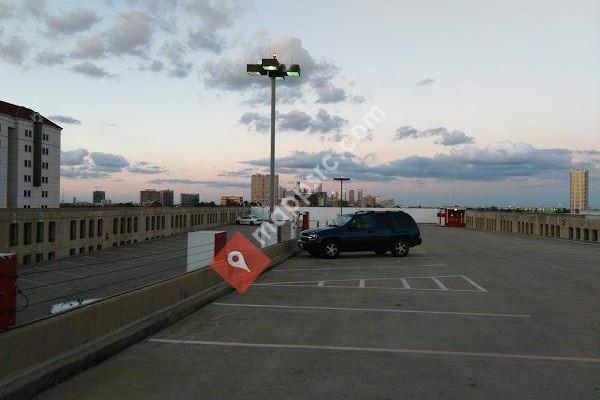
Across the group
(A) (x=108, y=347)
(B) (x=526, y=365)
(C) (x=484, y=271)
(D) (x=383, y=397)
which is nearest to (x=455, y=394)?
(D) (x=383, y=397)

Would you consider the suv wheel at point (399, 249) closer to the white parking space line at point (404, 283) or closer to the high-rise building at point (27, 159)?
the white parking space line at point (404, 283)

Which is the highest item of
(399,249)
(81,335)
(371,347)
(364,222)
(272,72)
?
(272,72)

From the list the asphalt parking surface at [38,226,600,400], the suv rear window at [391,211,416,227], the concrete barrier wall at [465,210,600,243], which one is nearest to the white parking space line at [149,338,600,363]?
the asphalt parking surface at [38,226,600,400]

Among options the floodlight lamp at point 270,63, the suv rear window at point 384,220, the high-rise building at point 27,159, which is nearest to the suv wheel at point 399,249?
the suv rear window at point 384,220

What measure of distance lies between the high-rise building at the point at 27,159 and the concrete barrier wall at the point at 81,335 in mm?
112567

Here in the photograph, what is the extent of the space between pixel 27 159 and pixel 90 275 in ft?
370

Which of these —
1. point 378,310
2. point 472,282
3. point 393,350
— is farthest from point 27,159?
point 393,350

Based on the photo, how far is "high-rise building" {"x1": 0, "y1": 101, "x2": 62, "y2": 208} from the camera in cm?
10969

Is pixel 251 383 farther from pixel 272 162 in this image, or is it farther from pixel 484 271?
pixel 272 162

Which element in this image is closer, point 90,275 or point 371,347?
point 371,347

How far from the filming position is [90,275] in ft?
52.1

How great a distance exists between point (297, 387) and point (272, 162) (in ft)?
48.6

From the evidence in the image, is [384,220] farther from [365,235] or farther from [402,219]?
[365,235]

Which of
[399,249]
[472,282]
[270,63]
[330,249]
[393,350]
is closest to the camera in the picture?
[393,350]
